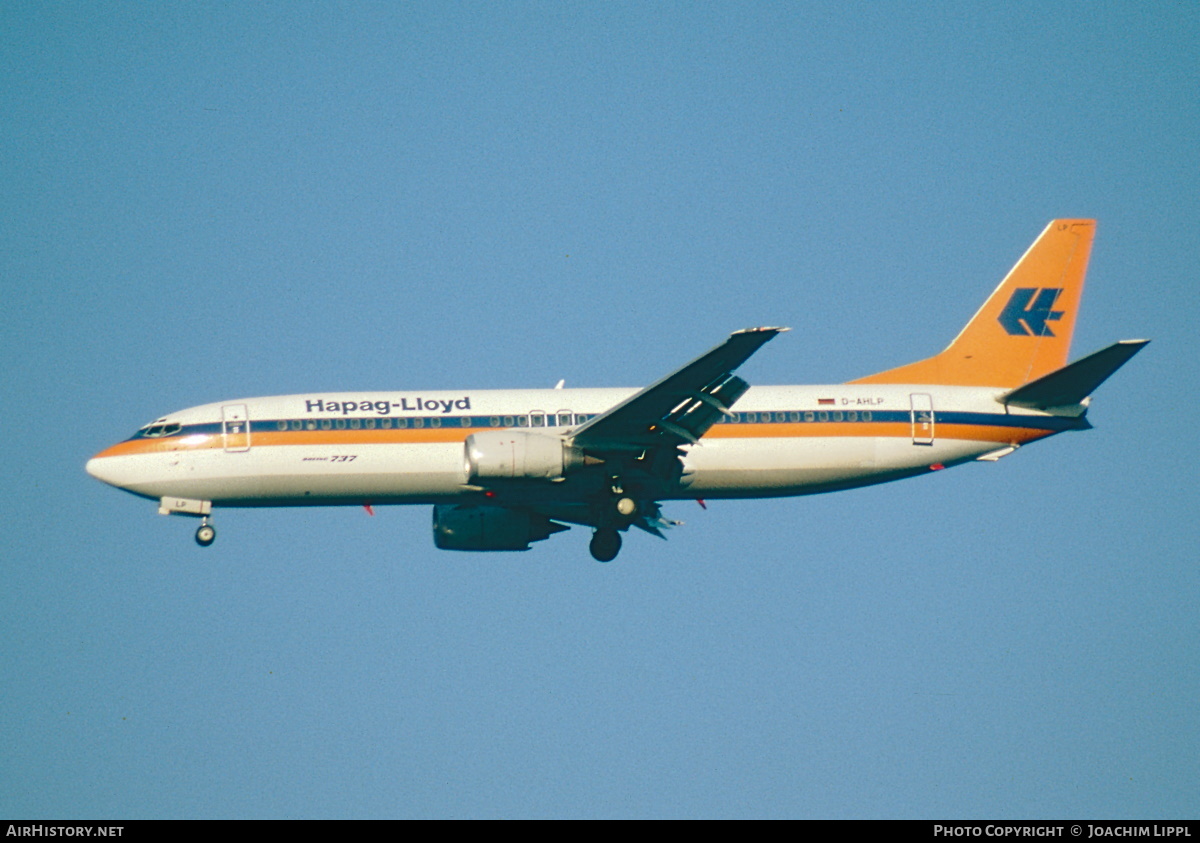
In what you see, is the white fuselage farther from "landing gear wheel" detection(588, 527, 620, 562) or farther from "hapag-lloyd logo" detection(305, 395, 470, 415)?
"landing gear wheel" detection(588, 527, 620, 562)

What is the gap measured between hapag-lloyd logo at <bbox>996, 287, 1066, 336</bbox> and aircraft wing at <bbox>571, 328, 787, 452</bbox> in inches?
510

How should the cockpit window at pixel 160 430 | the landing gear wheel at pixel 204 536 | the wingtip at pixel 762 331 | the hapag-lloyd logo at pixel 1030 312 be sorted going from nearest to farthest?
the wingtip at pixel 762 331 < the landing gear wheel at pixel 204 536 < the cockpit window at pixel 160 430 < the hapag-lloyd logo at pixel 1030 312

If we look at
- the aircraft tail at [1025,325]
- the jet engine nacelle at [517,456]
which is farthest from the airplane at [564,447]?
the aircraft tail at [1025,325]

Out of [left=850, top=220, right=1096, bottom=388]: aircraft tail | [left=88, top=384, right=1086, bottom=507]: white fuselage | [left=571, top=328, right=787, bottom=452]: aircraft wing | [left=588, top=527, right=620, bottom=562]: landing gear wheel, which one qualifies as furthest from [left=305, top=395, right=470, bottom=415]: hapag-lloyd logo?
[left=850, top=220, right=1096, bottom=388]: aircraft tail

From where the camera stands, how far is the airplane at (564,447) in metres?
41.5

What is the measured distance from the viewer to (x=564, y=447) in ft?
136

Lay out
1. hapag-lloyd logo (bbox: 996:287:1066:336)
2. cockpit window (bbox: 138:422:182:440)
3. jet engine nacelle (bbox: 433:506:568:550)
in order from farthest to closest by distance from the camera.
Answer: hapag-lloyd logo (bbox: 996:287:1066:336), jet engine nacelle (bbox: 433:506:568:550), cockpit window (bbox: 138:422:182:440)

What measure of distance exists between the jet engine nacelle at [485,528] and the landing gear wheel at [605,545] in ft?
6.03

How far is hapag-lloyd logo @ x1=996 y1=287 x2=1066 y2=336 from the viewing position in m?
48.5

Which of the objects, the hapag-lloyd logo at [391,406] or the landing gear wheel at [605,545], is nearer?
the hapag-lloyd logo at [391,406]

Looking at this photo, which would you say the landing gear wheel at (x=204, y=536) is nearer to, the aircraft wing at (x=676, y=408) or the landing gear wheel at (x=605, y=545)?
the aircraft wing at (x=676, y=408)

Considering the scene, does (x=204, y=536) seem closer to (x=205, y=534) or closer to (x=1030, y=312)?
(x=205, y=534)
